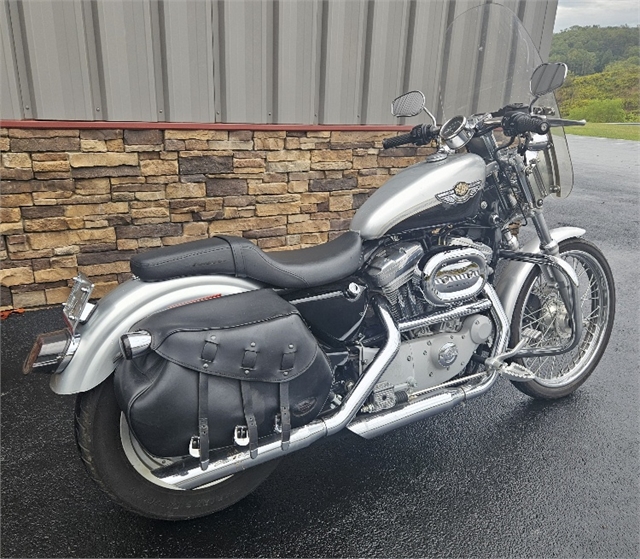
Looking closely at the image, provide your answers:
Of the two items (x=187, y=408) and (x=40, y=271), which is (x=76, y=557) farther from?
(x=40, y=271)

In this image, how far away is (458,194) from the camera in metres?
2.16

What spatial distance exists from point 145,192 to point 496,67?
2.50 m

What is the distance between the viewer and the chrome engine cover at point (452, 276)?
7.04 ft

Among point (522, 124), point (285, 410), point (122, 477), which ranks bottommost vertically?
point (122, 477)

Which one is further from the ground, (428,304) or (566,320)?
(428,304)

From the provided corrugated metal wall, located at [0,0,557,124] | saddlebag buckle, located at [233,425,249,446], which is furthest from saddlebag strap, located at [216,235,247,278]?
corrugated metal wall, located at [0,0,557,124]

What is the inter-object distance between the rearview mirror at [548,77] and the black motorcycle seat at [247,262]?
100 cm

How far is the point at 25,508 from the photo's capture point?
6.61ft

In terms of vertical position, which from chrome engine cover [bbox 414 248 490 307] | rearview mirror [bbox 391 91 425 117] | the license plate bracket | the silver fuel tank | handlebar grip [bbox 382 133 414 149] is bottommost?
chrome engine cover [bbox 414 248 490 307]

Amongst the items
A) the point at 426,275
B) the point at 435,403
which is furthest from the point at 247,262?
the point at 435,403

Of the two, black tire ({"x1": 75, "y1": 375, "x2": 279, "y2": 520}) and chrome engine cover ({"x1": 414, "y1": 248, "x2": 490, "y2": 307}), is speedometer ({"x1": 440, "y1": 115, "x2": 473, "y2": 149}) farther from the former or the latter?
black tire ({"x1": 75, "y1": 375, "x2": 279, "y2": 520})

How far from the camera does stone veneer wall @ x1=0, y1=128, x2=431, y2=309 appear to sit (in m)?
3.47

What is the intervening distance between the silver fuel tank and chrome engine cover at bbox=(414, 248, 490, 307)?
0.16 m

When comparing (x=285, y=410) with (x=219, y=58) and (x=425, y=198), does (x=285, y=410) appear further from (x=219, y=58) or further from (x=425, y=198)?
(x=219, y=58)
